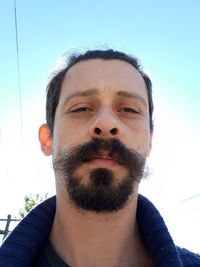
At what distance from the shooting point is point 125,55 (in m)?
2.61

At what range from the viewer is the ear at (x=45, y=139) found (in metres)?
2.47

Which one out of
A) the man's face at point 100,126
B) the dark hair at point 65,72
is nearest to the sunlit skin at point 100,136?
the man's face at point 100,126

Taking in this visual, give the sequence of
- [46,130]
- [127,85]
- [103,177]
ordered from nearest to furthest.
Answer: [103,177] < [127,85] < [46,130]

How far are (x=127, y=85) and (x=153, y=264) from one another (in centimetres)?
98

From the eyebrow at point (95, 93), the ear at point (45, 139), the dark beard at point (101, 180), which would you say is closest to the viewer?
Answer: the dark beard at point (101, 180)

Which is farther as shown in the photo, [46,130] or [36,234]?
[46,130]

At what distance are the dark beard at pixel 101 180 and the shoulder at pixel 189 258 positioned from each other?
39cm

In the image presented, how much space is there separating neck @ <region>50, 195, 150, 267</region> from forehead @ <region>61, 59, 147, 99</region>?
638 millimetres

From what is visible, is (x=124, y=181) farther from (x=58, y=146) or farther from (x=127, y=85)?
(x=127, y=85)

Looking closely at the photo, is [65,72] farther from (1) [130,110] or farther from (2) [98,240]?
(2) [98,240]

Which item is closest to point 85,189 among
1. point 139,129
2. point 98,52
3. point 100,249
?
point 100,249

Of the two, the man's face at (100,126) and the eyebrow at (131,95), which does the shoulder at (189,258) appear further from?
the eyebrow at (131,95)

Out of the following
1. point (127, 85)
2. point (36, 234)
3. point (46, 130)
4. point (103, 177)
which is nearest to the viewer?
point (103, 177)

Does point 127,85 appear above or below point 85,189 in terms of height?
above
